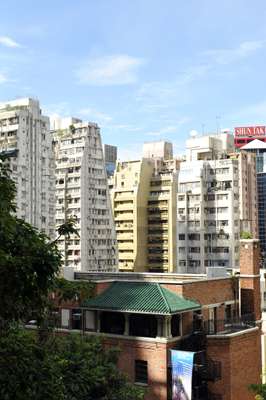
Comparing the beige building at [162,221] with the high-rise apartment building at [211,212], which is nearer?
the high-rise apartment building at [211,212]

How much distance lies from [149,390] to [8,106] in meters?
82.4

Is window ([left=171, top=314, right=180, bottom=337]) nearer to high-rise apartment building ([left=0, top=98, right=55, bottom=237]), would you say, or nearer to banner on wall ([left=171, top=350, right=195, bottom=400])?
banner on wall ([left=171, top=350, right=195, bottom=400])

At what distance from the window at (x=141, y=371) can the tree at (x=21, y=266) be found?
75.9ft

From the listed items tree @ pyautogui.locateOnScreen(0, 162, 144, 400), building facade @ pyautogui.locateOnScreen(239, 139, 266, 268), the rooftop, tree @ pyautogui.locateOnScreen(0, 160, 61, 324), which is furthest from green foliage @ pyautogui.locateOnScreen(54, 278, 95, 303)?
the rooftop

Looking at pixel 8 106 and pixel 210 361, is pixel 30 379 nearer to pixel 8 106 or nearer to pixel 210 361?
pixel 210 361

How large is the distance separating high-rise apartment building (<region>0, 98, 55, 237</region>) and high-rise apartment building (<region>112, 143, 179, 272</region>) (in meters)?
25.2

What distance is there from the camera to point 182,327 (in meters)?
35.2

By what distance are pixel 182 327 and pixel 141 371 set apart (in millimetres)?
3844

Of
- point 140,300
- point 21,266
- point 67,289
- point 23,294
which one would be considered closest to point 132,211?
point 140,300

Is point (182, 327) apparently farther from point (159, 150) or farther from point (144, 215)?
point (159, 150)

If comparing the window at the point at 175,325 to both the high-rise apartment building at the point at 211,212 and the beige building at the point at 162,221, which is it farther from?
the beige building at the point at 162,221

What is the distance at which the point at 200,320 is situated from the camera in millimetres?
36156

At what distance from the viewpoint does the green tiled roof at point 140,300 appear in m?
33.9

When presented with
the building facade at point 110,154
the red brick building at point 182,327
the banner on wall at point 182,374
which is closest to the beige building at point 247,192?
the building facade at point 110,154
